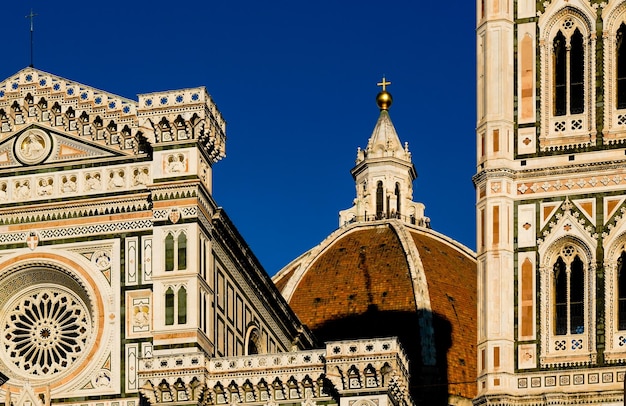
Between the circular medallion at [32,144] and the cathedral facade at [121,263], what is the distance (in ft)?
0.09

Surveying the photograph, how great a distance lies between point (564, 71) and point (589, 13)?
4.05ft

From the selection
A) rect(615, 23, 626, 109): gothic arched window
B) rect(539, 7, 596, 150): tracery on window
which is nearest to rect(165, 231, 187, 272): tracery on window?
rect(539, 7, 596, 150): tracery on window

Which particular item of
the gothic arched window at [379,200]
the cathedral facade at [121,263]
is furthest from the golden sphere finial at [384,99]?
the cathedral facade at [121,263]

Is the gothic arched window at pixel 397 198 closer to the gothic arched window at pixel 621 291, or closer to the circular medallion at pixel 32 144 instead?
the circular medallion at pixel 32 144

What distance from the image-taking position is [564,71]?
139 feet

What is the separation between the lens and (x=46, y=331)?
42.4 m

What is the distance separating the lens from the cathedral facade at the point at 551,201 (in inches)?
1594

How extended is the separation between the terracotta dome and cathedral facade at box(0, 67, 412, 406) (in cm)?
2159

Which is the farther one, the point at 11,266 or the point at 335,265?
the point at 335,265

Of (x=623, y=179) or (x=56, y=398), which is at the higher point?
(x=623, y=179)

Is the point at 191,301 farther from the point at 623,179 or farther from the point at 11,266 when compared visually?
Result: the point at 623,179

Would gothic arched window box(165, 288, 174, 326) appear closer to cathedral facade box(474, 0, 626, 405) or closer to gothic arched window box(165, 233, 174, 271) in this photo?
gothic arched window box(165, 233, 174, 271)

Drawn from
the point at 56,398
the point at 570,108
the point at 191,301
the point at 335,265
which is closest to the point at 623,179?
the point at 570,108

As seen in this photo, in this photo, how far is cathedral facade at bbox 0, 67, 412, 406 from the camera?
4047 centimetres
